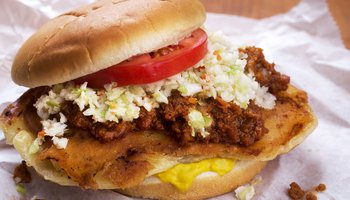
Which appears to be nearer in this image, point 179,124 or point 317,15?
point 179,124

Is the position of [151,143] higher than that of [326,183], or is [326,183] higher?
[151,143]

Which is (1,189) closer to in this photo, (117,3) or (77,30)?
(77,30)

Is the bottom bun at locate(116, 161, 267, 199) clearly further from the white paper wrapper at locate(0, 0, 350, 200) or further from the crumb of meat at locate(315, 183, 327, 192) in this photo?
the crumb of meat at locate(315, 183, 327, 192)

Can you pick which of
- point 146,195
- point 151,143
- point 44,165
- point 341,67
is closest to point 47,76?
point 44,165

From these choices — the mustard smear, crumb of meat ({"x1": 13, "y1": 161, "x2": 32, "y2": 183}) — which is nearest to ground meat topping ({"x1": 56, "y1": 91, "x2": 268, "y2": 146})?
the mustard smear

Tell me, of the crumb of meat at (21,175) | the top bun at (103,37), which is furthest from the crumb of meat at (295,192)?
the crumb of meat at (21,175)

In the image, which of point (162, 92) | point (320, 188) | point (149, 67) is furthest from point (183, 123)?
point (320, 188)

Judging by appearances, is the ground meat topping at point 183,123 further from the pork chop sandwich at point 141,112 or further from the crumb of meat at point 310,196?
the crumb of meat at point 310,196
